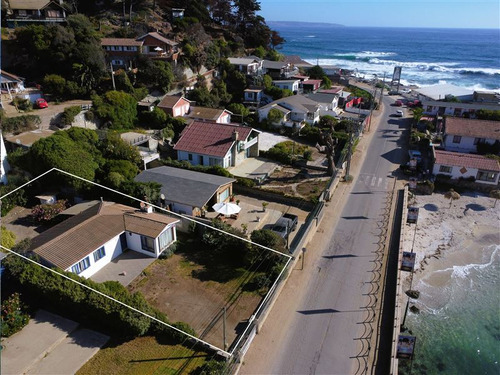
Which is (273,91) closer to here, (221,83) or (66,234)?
(221,83)

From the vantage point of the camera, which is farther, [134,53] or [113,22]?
[113,22]

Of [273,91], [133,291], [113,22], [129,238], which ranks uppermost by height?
[113,22]

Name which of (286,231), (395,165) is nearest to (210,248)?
(286,231)

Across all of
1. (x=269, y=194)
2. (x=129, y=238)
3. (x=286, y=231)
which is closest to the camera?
(x=129, y=238)

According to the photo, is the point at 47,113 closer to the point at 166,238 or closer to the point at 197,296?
the point at 166,238

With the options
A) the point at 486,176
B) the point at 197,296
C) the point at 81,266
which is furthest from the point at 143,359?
the point at 486,176

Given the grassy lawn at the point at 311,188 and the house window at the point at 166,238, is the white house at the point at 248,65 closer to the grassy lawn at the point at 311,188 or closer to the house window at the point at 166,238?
the grassy lawn at the point at 311,188

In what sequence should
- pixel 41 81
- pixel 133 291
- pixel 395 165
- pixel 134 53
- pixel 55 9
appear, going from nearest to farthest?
pixel 133 291 → pixel 395 165 → pixel 41 81 → pixel 134 53 → pixel 55 9
